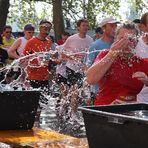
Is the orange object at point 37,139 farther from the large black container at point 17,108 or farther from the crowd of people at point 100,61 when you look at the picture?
the crowd of people at point 100,61

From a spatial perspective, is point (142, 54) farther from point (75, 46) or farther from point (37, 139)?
point (75, 46)

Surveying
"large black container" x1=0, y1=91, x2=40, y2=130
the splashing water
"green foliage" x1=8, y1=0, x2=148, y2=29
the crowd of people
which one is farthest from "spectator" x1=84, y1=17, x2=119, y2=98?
"green foliage" x1=8, y1=0, x2=148, y2=29

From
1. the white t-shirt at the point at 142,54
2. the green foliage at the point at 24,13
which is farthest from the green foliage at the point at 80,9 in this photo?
the white t-shirt at the point at 142,54

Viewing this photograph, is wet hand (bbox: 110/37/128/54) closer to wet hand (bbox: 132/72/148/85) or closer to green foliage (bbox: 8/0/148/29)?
wet hand (bbox: 132/72/148/85)

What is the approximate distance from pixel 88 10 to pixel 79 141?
96.6 ft

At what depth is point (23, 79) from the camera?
8.92 m

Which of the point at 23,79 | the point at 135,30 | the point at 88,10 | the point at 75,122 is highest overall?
the point at 88,10

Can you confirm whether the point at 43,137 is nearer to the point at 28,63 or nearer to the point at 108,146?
the point at 108,146

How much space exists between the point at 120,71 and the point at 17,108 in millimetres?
1182

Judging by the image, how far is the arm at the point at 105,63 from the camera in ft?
14.2

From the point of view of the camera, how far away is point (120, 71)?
4.59 meters

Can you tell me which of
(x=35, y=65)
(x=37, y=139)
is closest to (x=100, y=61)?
(x=37, y=139)

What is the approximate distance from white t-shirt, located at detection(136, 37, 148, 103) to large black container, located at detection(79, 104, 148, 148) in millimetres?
1469

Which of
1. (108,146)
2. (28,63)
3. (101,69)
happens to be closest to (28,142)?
(101,69)
